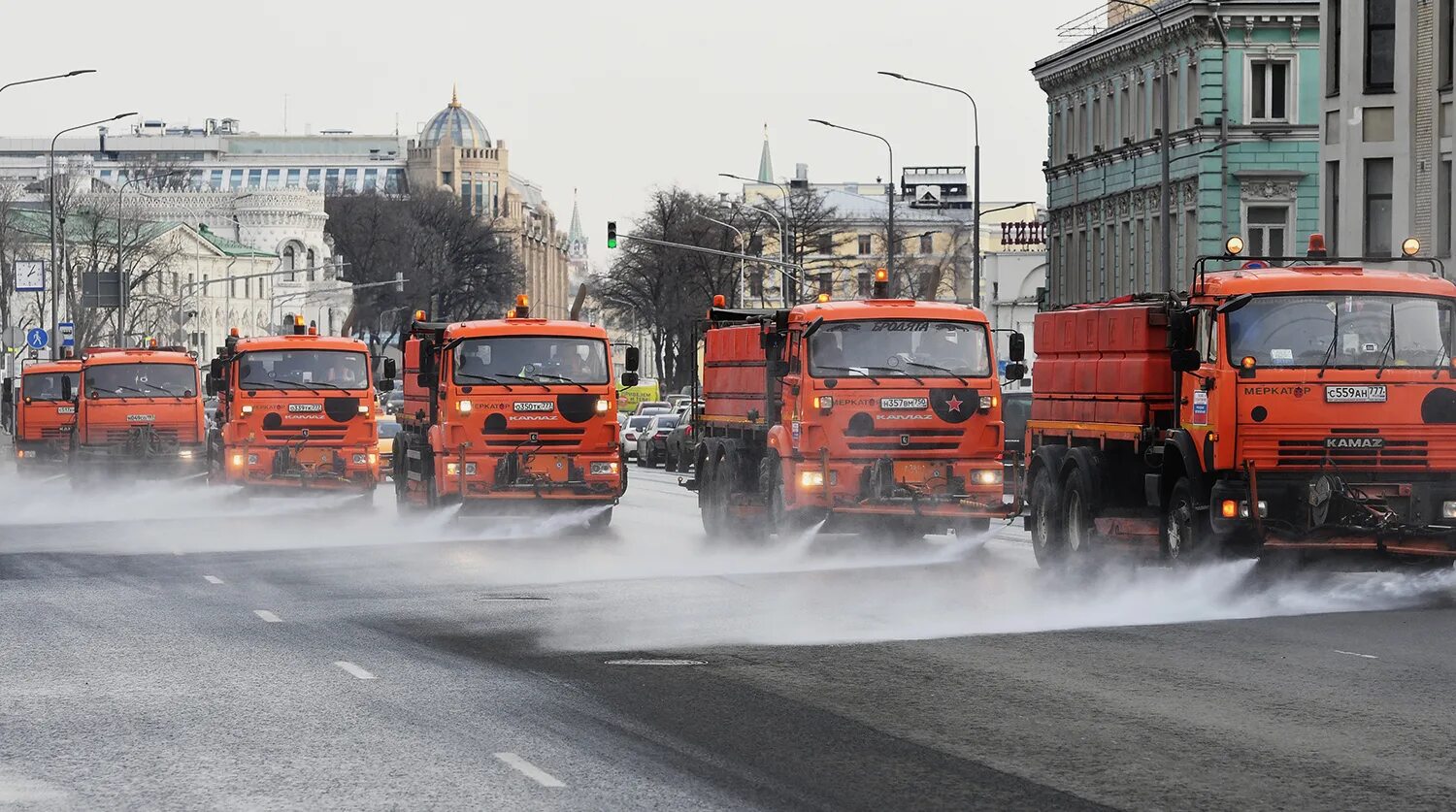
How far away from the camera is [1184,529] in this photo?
20.0m

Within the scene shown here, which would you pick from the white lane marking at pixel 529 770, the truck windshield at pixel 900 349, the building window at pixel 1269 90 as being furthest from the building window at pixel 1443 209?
the white lane marking at pixel 529 770

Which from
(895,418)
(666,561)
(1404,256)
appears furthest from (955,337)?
(1404,256)

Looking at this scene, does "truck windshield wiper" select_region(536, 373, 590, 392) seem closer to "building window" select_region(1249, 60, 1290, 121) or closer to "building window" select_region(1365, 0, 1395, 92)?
"building window" select_region(1365, 0, 1395, 92)

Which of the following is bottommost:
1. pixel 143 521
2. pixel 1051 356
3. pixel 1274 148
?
pixel 143 521

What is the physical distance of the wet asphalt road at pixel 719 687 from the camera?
1030cm

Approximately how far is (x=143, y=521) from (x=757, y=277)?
3802 inches

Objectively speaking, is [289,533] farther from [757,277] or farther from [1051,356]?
[757,277]

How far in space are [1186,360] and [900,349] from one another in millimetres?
5699

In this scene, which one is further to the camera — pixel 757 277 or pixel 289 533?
pixel 757 277

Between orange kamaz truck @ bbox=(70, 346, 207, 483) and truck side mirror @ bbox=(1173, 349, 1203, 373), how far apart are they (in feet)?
83.4

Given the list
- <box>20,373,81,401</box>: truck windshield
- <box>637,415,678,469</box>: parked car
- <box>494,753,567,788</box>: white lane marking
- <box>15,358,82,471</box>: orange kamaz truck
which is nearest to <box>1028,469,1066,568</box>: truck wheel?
<box>494,753,567,788</box>: white lane marking

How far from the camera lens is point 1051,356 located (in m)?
23.9

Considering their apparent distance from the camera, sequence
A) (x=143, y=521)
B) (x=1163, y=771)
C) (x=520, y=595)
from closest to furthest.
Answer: (x=1163, y=771) → (x=520, y=595) → (x=143, y=521)

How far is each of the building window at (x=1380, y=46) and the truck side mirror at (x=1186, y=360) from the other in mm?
25857
